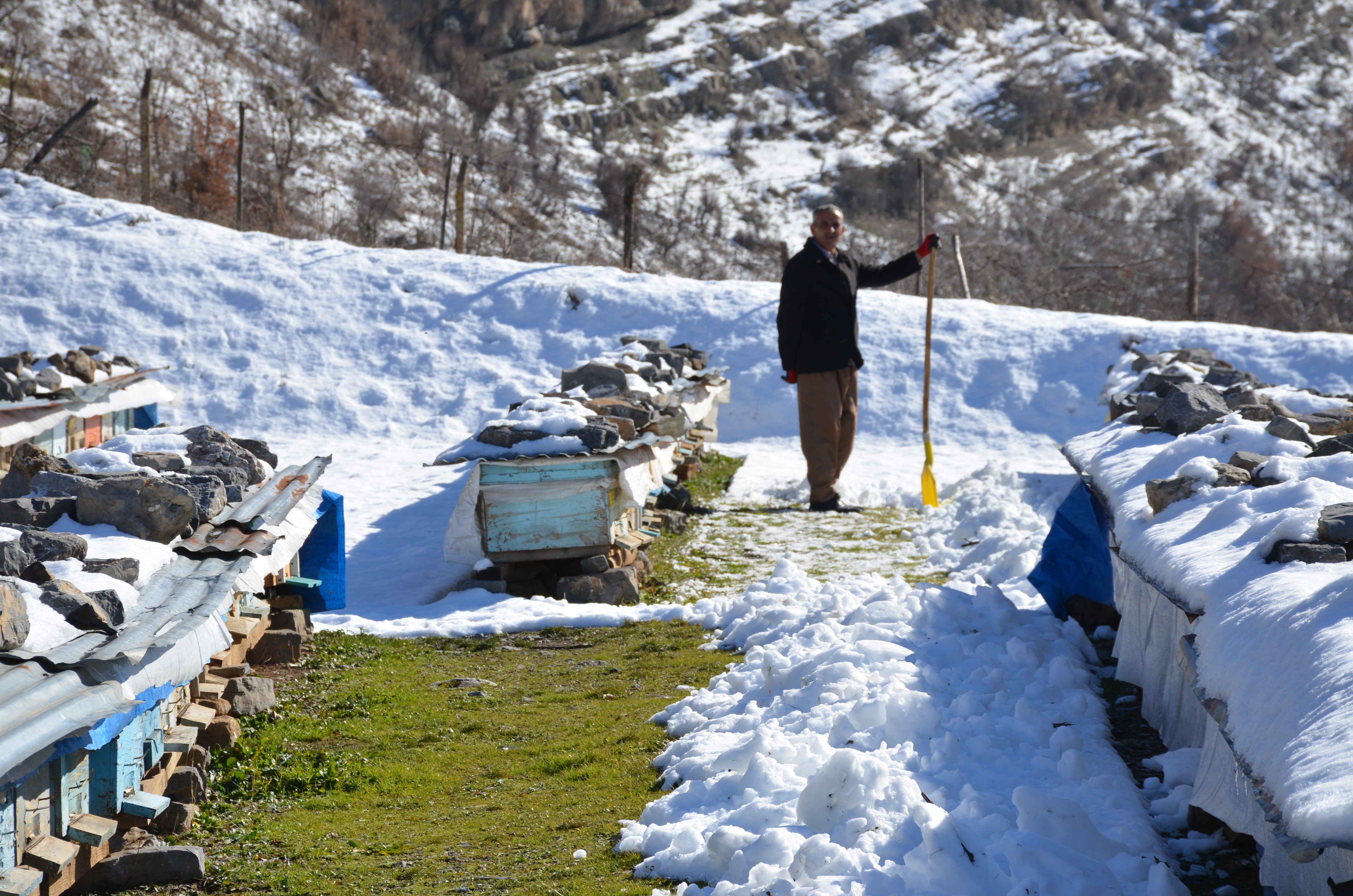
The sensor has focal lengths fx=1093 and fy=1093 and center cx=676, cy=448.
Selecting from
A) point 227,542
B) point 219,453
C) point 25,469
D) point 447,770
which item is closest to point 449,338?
point 219,453

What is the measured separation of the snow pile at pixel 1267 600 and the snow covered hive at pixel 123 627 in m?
2.27

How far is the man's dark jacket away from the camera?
→ 7336 millimetres

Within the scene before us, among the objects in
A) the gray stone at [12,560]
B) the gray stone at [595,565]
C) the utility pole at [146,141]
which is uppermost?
the utility pole at [146,141]

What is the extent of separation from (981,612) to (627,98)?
127 feet

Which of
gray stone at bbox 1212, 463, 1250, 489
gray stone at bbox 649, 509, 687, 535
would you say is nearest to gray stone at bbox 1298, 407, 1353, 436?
gray stone at bbox 1212, 463, 1250, 489

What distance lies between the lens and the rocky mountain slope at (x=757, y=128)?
20078 mm

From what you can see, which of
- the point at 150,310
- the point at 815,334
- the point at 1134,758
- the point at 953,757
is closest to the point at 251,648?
the point at 953,757

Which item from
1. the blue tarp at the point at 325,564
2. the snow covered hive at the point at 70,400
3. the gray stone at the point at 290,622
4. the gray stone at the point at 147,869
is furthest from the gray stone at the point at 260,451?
the gray stone at the point at 147,869

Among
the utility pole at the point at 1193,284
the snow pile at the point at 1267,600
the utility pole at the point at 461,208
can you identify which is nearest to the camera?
the snow pile at the point at 1267,600

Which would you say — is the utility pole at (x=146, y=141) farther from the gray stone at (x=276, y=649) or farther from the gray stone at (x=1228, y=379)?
the gray stone at (x=1228, y=379)

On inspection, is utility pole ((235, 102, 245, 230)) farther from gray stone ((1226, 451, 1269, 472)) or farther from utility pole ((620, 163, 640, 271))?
gray stone ((1226, 451, 1269, 472))

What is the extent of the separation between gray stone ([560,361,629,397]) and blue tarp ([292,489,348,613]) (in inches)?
115

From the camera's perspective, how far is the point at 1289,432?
4191mm

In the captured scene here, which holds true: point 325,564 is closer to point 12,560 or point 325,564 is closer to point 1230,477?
point 12,560
